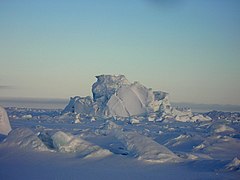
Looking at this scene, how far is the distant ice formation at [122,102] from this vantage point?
34000 millimetres

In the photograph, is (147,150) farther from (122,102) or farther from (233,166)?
(122,102)

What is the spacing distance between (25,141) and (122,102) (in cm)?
2557

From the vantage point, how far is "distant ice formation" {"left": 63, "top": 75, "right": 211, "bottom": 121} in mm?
34000

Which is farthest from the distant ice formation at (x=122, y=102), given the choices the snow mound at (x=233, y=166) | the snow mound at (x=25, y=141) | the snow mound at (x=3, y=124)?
the snow mound at (x=233, y=166)

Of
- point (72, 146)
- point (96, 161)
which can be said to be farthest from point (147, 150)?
point (72, 146)

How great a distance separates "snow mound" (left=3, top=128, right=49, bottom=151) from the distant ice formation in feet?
78.3

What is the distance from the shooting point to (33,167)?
7.43 meters

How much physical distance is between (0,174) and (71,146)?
2266mm

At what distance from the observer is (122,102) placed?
34.4 metres

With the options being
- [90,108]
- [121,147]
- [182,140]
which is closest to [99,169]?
[121,147]

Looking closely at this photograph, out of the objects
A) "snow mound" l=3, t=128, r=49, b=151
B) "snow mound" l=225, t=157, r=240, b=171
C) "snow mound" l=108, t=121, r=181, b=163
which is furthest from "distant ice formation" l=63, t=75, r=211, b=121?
"snow mound" l=225, t=157, r=240, b=171

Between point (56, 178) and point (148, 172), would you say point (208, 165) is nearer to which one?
point (148, 172)

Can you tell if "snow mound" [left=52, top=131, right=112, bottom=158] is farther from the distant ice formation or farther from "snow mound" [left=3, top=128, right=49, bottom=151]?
the distant ice formation

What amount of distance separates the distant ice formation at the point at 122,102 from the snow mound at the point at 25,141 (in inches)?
939
